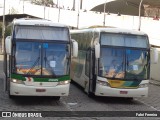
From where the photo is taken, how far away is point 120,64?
17344 millimetres

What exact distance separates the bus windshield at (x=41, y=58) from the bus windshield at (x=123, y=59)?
209 cm

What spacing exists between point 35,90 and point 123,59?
3.92m

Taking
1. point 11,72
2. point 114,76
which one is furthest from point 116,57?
point 11,72

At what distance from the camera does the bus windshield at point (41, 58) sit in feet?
50.6

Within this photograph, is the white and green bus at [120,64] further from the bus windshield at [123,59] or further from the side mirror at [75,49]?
the side mirror at [75,49]

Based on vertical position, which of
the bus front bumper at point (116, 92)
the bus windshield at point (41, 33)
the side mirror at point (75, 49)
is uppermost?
the bus windshield at point (41, 33)

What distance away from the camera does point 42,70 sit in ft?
51.1

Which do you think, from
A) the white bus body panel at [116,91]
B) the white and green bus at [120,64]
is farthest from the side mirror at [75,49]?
the white bus body panel at [116,91]

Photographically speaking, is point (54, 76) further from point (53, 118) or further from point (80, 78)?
point (80, 78)

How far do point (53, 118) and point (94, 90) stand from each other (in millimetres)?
5005

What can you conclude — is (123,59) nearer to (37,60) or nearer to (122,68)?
(122,68)

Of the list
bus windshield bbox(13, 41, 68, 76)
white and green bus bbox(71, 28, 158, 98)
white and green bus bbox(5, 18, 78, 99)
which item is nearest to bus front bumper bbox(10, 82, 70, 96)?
white and green bus bbox(5, 18, 78, 99)

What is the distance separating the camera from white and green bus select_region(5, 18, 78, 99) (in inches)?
604

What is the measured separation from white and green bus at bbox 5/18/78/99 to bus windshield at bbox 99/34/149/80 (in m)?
1.88
